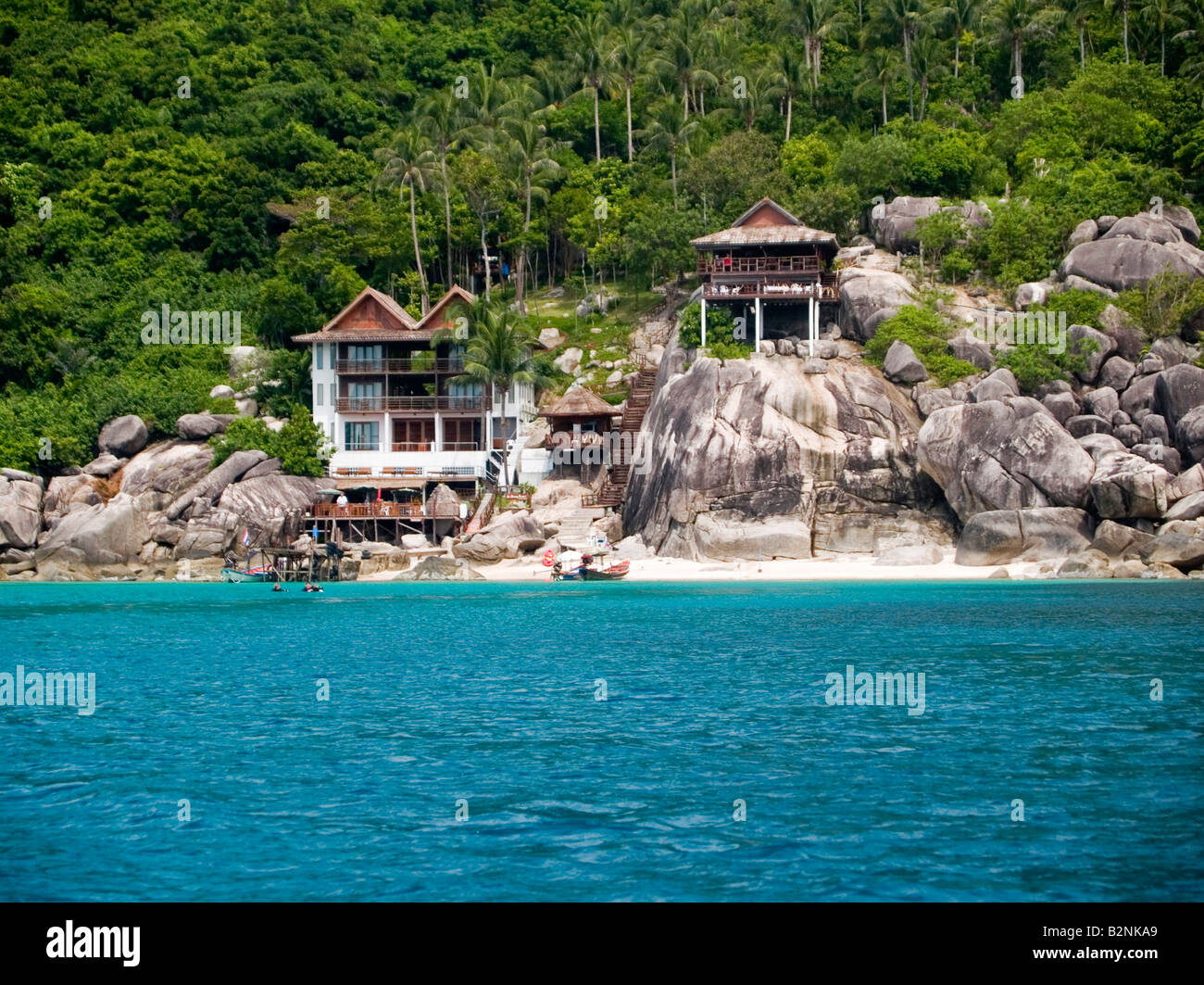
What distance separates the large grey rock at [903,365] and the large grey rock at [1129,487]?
9.76m

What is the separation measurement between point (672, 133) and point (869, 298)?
69.9ft

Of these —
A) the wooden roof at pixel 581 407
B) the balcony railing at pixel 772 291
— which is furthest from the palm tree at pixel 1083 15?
the wooden roof at pixel 581 407

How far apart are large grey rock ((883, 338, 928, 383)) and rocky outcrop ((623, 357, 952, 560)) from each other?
1.07 meters

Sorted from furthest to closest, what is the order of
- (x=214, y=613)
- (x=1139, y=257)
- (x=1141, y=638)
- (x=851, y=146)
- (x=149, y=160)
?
(x=149, y=160) → (x=851, y=146) → (x=1139, y=257) → (x=214, y=613) → (x=1141, y=638)

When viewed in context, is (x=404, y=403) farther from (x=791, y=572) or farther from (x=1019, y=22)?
(x=1019, y=22)

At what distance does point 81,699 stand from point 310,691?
4.04 m

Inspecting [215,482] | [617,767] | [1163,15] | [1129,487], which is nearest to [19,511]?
[215,482]

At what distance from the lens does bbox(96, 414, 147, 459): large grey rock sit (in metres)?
62.9

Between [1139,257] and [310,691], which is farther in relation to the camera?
[1139,257]

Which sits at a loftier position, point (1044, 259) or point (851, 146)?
point (851, 146)

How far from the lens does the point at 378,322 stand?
215 feet

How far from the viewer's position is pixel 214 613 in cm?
3969

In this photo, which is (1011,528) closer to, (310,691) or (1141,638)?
(1141,638)
